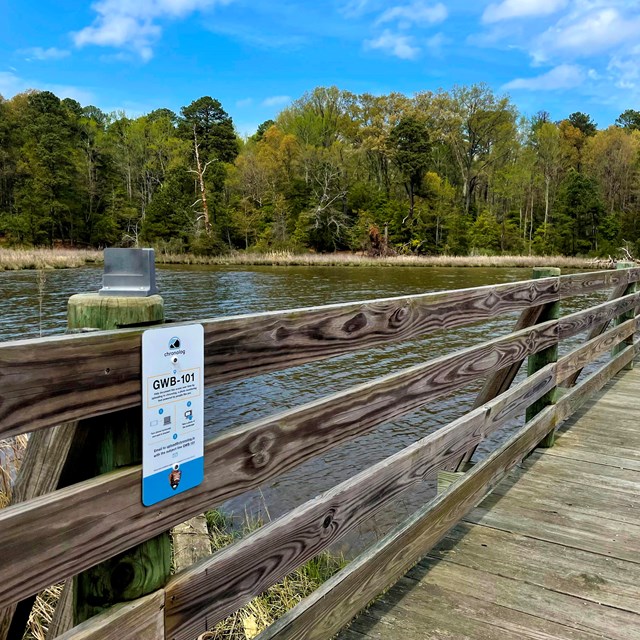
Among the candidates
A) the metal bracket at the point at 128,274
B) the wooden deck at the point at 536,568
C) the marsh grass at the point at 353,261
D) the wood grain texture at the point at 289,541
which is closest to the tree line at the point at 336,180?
the marsh grass at the point at 353,261

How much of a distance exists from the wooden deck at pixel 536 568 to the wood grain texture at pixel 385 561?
10 cm

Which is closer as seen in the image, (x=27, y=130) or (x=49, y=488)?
(x=49, y=488)

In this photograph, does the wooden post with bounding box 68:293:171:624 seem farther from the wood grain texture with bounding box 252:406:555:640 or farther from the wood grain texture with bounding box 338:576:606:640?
the wood grain texture with bounding box 338:576:606:640

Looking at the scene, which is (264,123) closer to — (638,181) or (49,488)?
(638,181)

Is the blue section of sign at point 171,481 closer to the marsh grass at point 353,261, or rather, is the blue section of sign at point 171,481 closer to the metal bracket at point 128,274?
the metal bracket at point 128,274

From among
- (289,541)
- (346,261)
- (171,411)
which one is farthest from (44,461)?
(346,261)

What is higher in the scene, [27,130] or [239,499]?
[27,130]

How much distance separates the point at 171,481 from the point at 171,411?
0.51 feet

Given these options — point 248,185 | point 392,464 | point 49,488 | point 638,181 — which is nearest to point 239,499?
point 392,464

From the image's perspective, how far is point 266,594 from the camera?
3.07m

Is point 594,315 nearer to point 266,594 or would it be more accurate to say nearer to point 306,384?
point 266,594

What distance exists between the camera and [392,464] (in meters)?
2.02

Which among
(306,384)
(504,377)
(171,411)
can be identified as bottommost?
(306,384)

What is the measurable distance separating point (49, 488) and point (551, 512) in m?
2.51
